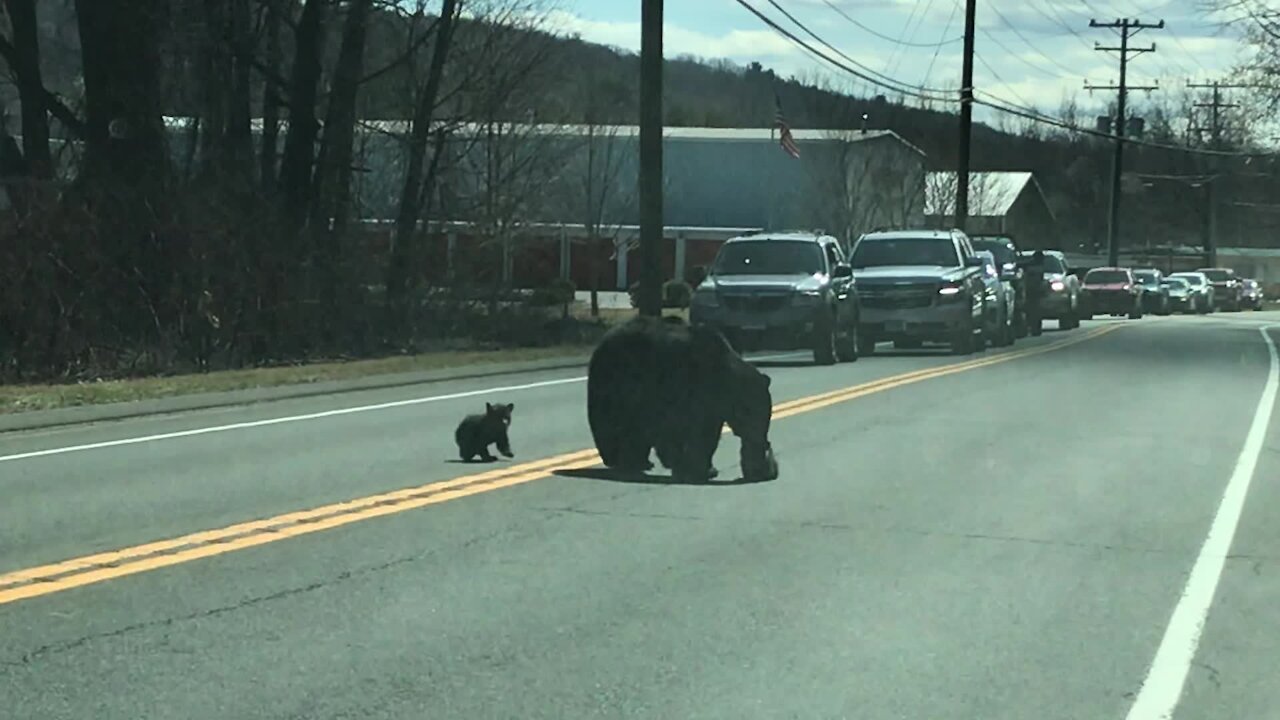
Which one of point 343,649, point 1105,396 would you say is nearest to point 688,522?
point 343,649

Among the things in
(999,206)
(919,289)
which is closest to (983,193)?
(999,206)

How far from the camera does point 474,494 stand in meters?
12.4

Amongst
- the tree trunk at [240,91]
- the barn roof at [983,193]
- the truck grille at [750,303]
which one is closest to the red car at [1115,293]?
the barn roof at [983,193]

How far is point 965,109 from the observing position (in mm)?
50906

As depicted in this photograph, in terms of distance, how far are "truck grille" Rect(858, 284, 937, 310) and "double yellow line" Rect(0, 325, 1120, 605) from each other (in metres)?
17.8

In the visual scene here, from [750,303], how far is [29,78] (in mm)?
13131

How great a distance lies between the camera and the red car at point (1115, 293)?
6450cm

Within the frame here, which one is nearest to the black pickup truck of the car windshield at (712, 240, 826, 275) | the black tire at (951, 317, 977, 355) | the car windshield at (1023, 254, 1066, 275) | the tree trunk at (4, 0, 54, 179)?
the car windshield at (1023, 254, 1066, 275)

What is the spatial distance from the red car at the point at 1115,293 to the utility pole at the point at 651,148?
36.6m

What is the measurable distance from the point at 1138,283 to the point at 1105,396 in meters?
46.0

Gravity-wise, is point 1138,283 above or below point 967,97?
below

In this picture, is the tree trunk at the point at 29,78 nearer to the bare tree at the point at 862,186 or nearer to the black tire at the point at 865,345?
the black tire at the point at 865,345

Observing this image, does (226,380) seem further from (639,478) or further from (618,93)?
(618,93)

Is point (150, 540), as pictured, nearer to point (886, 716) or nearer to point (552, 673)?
point (552, 673)
